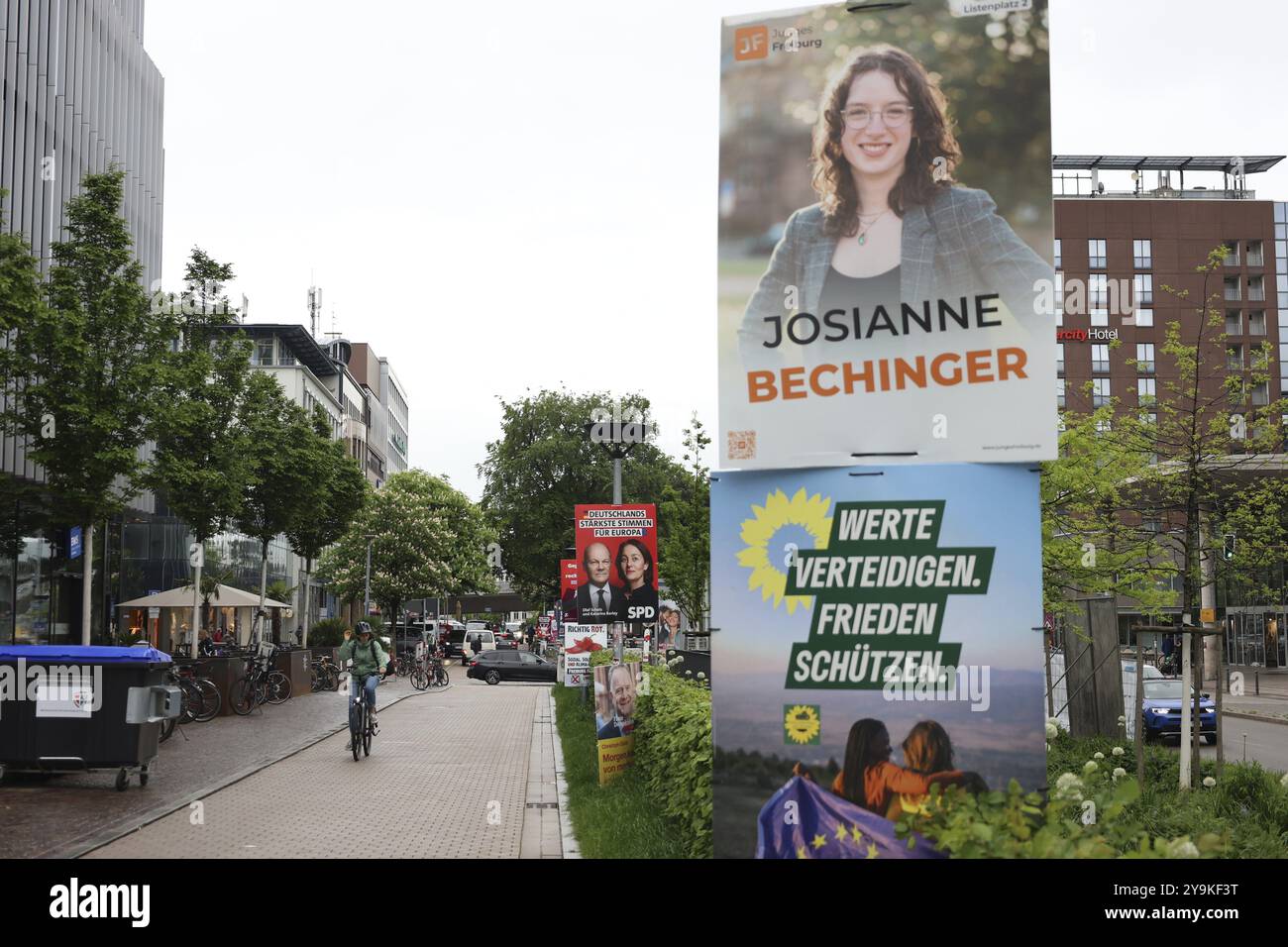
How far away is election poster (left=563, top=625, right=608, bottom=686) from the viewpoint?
23.5m

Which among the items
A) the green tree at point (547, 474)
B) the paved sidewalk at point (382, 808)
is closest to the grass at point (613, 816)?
the paved sidewalk at point (382, 808)

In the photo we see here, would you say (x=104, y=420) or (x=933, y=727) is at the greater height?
(x=104, y=420)

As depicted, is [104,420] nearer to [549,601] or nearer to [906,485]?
[906,485]

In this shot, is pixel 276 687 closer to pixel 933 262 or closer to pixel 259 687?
pixel 259 687

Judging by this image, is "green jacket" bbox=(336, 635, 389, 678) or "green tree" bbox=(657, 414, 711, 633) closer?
"green jacket" bbox=(336, 635, 389, 678)

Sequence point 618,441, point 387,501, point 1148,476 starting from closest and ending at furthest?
point 1148,476, point 618,441, point 387,501

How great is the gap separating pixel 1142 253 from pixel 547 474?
48661 mm

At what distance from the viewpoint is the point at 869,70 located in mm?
4422

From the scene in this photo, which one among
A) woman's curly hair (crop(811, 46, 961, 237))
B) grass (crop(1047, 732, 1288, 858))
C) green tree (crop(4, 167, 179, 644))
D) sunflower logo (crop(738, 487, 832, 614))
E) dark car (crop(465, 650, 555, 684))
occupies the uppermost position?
green tree (crop(4, 167, 179, 644))

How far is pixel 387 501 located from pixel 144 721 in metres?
53.5

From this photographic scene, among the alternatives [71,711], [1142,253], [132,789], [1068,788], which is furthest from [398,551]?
[1068,788]

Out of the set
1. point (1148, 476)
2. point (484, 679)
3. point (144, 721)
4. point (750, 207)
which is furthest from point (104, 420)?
point (484, 679)

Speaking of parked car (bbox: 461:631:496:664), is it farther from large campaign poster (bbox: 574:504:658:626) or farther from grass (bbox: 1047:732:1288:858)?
grass (bbox: 1047:732:1288:858)

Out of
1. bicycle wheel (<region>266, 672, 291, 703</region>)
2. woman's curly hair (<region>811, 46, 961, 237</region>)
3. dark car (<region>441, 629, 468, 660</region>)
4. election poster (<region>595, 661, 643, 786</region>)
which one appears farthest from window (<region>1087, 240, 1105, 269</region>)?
woman's curly hair (<region>811, 46, 961, 237</region>)
